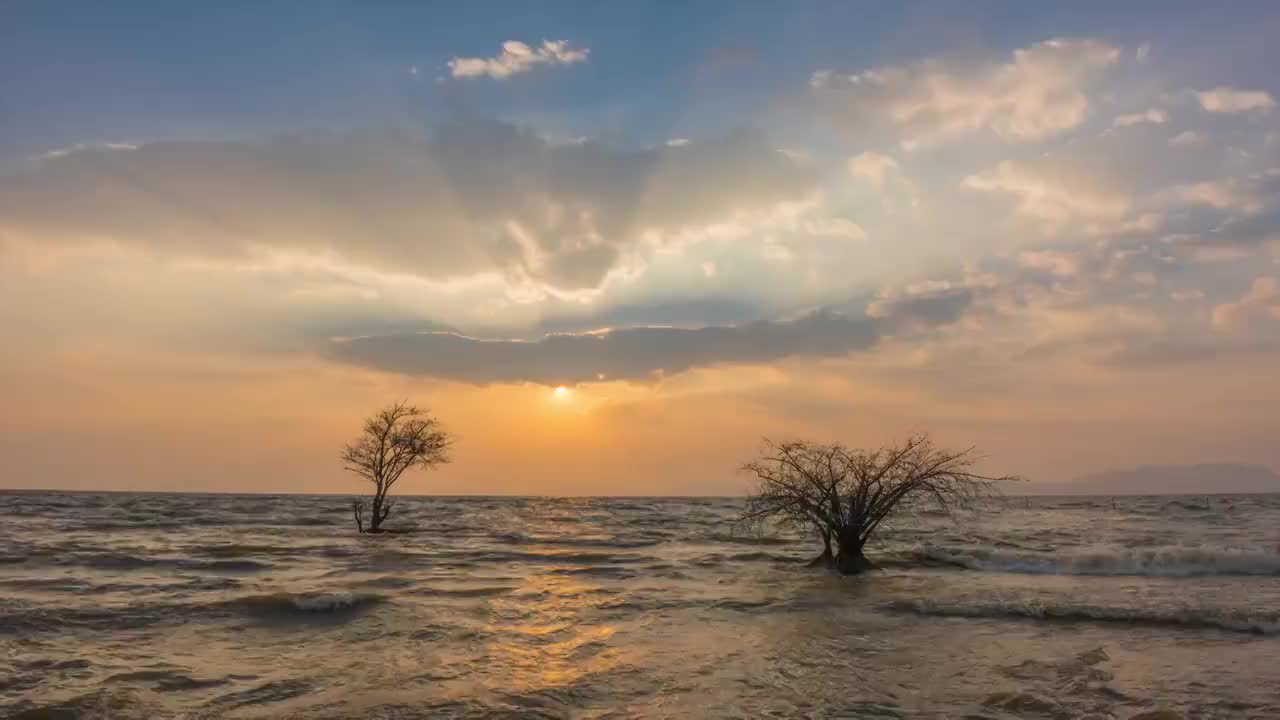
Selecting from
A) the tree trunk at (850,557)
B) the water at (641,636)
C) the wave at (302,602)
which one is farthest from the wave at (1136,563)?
the wave at (302,602)

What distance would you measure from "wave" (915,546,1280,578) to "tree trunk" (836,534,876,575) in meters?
5.55

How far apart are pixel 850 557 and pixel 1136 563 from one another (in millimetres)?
12092

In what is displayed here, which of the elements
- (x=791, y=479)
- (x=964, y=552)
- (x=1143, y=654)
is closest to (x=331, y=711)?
(x=1143, y=654)

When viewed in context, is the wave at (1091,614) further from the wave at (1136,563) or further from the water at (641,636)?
the wave at (1136,563)

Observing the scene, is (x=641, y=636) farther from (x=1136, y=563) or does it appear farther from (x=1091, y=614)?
(x=1136, y=563)

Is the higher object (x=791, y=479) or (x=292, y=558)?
(x=791, y=479)

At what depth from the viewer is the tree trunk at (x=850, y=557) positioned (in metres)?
27.0

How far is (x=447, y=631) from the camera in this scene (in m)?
16.9

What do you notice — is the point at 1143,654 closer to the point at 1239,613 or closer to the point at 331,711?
the point at 1239,613

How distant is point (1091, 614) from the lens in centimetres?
1825

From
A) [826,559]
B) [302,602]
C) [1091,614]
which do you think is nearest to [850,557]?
[826,559]

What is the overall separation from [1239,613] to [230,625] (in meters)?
24.4

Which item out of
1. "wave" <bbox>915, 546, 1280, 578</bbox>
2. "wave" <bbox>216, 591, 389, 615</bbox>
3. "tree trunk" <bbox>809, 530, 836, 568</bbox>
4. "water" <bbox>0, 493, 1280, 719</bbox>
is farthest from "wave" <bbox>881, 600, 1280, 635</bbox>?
"wave" <bbox>216, 591, 389, 615</bbox>

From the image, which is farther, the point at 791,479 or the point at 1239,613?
the point at 791,479
